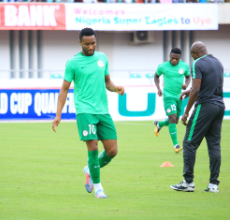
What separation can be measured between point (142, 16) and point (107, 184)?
21.9m

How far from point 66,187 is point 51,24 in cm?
2108

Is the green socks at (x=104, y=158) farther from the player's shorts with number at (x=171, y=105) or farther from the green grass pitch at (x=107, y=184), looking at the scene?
the player's shorts with number at (x=171, y=105)

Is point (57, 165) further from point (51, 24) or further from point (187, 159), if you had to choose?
point (51, 24)

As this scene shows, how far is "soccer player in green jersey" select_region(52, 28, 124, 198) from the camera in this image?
644 centimetres

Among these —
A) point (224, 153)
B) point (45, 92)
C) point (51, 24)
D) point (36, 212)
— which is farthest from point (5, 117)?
point (36, 212)

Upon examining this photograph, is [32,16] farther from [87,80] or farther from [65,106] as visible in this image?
[87,80]

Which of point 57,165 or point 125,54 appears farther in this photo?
point 125,54

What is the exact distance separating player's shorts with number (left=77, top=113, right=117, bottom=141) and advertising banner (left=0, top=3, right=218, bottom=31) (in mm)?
21331

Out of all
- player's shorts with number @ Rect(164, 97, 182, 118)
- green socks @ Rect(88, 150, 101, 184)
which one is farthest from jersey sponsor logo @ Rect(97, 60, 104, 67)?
player's shorts with number @ Rect(164, 97, 182, 118)

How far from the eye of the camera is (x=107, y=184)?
24.9ft

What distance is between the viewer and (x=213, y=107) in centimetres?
675

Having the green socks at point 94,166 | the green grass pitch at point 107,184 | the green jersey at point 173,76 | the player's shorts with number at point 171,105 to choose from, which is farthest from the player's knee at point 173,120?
the green socks at point 94,166

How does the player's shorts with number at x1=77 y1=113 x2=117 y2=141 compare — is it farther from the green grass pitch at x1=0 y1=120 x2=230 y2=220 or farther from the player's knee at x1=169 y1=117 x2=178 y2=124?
the player's knee at x1=169 y1=117 x2=178 y2=124

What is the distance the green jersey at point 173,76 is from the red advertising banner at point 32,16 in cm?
1592
